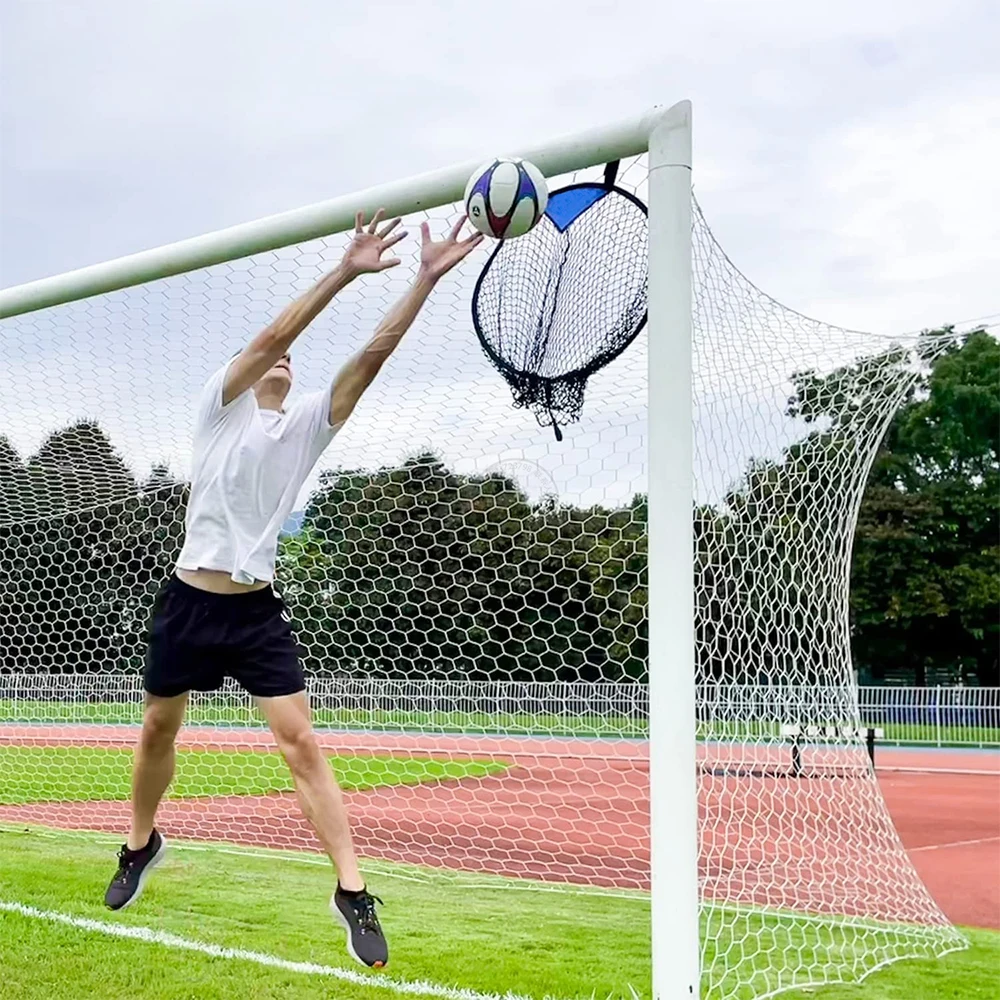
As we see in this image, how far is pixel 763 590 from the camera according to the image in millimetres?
5508

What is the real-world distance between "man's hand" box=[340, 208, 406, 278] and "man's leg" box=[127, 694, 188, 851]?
1.72 m

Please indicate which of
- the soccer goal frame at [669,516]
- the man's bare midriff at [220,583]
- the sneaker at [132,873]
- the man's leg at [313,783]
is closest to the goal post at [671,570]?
the soccer goal frame at [669,516]

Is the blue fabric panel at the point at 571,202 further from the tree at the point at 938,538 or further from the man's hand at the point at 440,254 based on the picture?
the tree at the point at 938,538

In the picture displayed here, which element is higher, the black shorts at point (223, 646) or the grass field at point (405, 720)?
the black shorts at point (223, 646)

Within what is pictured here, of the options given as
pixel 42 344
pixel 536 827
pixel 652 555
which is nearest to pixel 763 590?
pixel 652 555

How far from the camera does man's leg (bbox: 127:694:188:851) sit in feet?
14.7

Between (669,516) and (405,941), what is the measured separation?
358 cm

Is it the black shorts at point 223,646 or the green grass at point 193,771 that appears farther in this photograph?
the green grass at point 193,771

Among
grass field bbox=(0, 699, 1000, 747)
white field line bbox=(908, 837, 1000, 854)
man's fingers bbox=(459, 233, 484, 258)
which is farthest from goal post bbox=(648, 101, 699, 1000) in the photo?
white field line bbox=(908, 837, 1000, 854)

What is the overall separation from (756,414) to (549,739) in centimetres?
315

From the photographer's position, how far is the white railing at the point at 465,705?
18.5 feet

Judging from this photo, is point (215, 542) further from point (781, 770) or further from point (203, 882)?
point (203, 882)

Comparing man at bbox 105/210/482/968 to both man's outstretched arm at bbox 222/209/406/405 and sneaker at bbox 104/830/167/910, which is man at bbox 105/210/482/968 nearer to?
man's outstretched arm at bbox 222/209/406/405

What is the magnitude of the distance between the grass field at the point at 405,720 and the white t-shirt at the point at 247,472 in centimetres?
180
